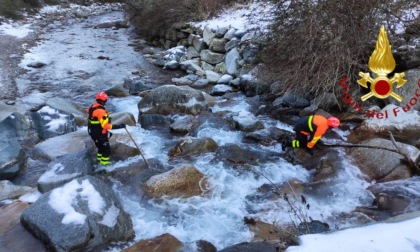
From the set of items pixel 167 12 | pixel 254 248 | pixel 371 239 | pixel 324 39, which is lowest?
pixel 254 248

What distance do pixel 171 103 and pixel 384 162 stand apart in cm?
519

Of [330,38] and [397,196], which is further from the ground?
[330,38]

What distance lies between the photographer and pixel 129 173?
616cm

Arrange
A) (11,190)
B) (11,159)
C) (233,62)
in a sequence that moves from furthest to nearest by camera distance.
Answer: (233,62)
(11,159)
(11,190)

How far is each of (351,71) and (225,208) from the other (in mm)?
4524

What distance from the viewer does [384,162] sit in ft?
18.4

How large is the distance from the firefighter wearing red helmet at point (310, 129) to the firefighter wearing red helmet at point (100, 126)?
10.9 ft

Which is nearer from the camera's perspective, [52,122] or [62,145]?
[62,145]

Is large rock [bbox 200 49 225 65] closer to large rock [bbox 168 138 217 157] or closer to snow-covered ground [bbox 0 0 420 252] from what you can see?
large rock [bbox 168 138 217 157]

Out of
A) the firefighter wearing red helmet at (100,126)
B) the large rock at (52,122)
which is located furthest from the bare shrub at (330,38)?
the large rock at (52,122)

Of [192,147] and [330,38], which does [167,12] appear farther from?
[192,147]

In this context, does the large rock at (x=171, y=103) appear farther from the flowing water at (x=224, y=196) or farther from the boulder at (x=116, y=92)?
the boulder at (x=116, y=92)

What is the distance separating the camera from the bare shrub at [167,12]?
14789 mm

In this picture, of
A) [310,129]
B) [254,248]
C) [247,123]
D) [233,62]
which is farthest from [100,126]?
[233,62]
